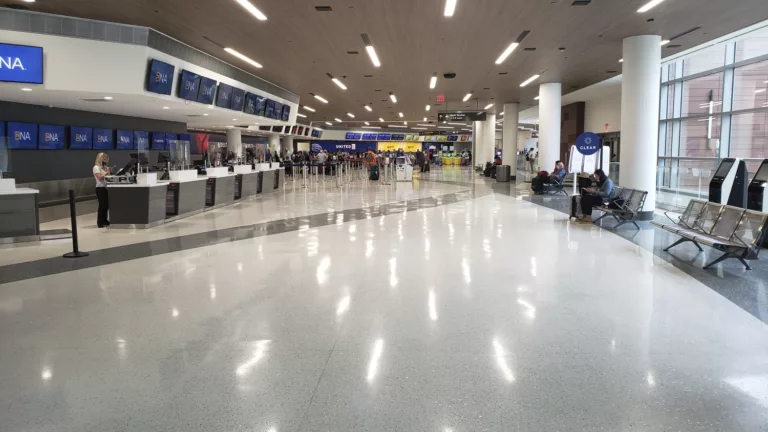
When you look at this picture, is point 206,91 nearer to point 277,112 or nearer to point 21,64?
point 21,64

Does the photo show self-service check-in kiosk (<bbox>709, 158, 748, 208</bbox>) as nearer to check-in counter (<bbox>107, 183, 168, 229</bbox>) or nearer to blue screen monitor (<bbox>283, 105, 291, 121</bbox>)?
check-in counter (<bbox>107, 183, 168, 229</bbox>)

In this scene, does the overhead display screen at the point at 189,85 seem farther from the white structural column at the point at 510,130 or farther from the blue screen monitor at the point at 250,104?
the white structural column at the point at 510,130

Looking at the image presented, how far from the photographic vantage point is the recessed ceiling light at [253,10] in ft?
30.6

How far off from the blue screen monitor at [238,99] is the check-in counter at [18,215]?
802cm

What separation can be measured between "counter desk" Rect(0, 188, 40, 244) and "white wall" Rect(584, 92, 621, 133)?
23.5 metres

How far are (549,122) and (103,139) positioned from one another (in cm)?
1575

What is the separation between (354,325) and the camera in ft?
15.7

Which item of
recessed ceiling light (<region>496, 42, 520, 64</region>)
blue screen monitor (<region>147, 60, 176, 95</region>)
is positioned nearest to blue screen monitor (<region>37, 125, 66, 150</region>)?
blue screen monitor (<region>147, 60, 176, 95</region>)

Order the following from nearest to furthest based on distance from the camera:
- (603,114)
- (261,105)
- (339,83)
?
(261,105) → (339,83) → (603,114)

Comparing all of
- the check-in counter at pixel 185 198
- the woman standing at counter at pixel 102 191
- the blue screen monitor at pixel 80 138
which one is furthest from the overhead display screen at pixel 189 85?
the blue screen monitor at pixel 80 138

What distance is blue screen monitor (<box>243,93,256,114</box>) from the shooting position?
1811cm

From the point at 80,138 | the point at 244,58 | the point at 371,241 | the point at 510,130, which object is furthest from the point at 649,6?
the point at 510,130

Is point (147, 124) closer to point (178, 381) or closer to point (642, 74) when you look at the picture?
point (642, 74)

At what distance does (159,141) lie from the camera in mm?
19328
